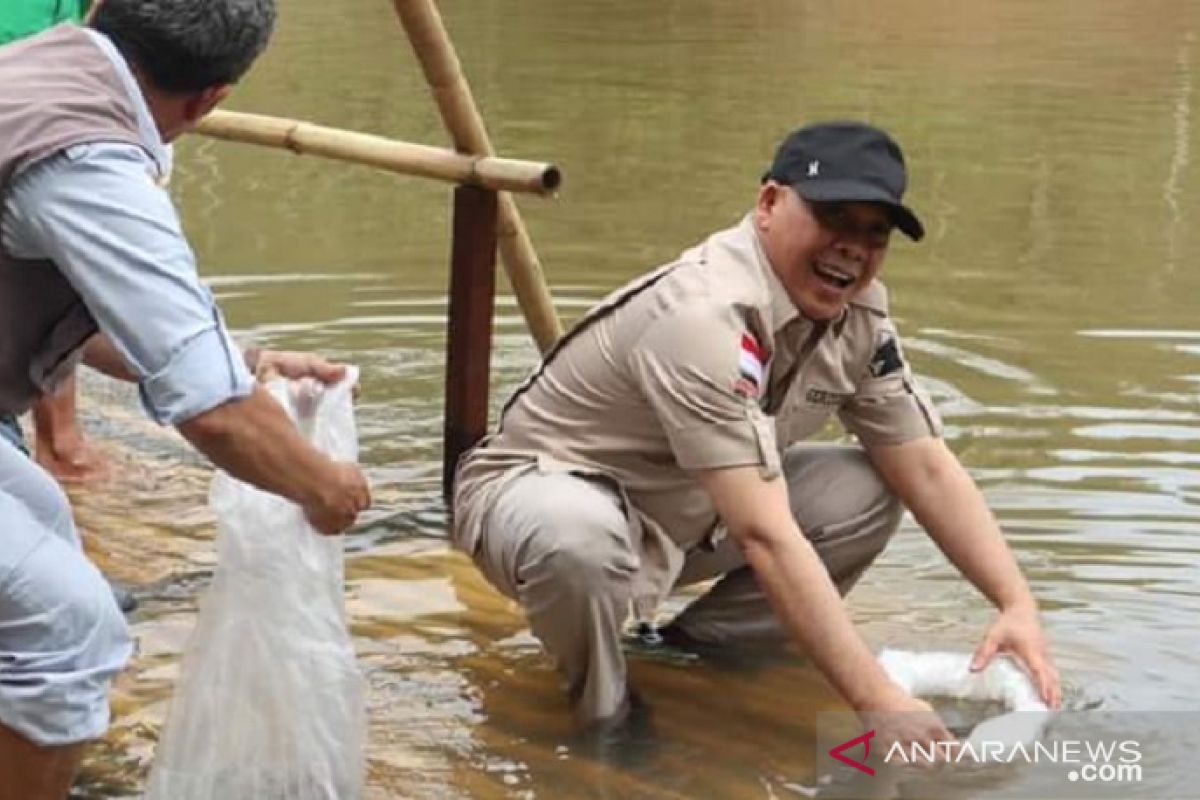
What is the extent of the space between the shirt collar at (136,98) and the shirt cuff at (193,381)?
0.26 m

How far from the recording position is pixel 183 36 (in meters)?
2.65

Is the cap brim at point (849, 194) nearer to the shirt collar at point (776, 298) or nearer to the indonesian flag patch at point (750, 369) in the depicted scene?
the shirt collar at point (776, 298)

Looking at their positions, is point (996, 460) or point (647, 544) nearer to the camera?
point (647, 544)

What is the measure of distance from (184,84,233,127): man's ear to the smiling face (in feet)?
3.99

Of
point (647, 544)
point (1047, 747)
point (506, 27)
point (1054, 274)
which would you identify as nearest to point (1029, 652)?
point (1047, 747)

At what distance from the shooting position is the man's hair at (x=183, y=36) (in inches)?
104

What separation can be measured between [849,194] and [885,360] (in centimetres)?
54

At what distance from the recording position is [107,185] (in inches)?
99.7

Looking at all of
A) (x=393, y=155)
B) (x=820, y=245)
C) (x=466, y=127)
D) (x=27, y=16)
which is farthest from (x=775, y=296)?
(x=27, y=16)

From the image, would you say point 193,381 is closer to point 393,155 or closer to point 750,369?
point 750,369

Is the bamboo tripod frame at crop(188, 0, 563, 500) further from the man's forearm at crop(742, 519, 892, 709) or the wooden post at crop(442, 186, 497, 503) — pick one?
the man's forearm at crop(742, 519, 892, 709)

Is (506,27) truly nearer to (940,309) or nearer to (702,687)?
(940,309)

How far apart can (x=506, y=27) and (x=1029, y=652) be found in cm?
1702

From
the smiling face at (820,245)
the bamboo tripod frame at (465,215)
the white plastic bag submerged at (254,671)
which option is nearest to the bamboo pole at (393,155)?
the bamboo tripod frame at (465,215)
